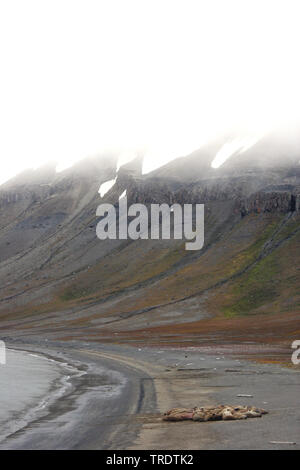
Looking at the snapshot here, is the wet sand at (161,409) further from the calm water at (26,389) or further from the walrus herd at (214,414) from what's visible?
the calm water at (26,389)

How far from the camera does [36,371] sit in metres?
61.8

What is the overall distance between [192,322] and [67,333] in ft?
108

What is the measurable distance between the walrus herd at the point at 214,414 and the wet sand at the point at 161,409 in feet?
1.99

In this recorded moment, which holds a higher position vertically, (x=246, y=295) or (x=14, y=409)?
(x=246, y=295)

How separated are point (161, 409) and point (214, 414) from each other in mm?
5527

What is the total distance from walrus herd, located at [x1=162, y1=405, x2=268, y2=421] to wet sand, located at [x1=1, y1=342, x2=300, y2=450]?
0.61 metres

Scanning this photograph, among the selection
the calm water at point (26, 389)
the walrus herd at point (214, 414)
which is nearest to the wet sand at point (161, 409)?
the walrus herd at point (214, 414)

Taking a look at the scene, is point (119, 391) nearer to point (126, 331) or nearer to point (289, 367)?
point (289, 367)

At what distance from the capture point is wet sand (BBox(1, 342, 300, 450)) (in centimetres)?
2241

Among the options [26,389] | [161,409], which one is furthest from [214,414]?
[26,389]

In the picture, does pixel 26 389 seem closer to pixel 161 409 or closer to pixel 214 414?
pixel 161 409

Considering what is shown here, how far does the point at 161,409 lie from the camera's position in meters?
32.0
